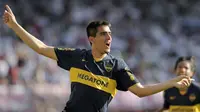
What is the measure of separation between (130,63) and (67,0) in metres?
3.38

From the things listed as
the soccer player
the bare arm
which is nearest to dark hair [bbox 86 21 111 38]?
the bare arm

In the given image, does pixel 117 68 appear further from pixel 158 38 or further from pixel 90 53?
pixel 158 38

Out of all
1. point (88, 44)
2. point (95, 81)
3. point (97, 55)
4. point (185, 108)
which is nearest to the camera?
point (95, 81)

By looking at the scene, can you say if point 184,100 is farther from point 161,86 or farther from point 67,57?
point 161,86

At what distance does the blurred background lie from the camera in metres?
13.6

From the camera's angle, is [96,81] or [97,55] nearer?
[96,81]

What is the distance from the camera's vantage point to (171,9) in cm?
2027

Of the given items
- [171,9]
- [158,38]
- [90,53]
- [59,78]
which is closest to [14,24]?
[90,53]

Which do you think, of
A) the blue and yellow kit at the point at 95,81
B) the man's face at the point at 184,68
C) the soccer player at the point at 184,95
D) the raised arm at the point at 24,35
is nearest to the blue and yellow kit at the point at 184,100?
the soccer player at the point at 184,95

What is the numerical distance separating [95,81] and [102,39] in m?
0.43

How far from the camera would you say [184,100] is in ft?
32.6

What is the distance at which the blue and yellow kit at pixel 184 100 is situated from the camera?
9828 mm

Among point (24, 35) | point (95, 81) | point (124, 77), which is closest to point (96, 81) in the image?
point (95, 81)

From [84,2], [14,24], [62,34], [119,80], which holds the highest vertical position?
[84,2]
